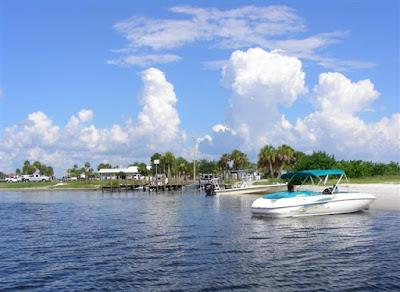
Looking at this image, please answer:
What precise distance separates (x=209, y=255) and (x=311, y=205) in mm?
17210

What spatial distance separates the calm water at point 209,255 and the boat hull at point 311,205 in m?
1.26

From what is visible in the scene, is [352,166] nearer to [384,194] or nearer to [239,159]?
[384,194]

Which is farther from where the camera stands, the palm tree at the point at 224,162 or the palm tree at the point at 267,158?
the palm tree at the point at 224,162

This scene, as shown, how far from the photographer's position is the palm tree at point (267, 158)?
11367cm

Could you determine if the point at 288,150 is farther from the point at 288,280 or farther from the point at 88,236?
the point at 288,280

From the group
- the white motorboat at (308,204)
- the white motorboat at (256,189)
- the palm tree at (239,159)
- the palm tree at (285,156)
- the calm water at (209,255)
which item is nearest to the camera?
the calm water at (209,255)

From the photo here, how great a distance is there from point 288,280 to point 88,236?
52.6 ft

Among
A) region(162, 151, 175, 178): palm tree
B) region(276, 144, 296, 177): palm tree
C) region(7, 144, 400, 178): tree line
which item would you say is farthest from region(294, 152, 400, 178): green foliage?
region(162, 151, 175, 178): palm tree

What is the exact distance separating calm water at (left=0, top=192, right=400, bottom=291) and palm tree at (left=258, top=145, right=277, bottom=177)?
76918mm

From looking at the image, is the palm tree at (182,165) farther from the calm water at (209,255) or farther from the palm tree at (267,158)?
the calm water at (209,255)

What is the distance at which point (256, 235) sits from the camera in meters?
29.3

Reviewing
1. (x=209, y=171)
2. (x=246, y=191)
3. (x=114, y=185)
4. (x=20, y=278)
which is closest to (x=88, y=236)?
(x=20, y=278)

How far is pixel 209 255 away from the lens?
2264 centimetres

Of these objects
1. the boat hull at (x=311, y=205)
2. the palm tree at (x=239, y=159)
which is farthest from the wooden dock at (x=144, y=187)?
the boat hull at (x=311, y=205)
